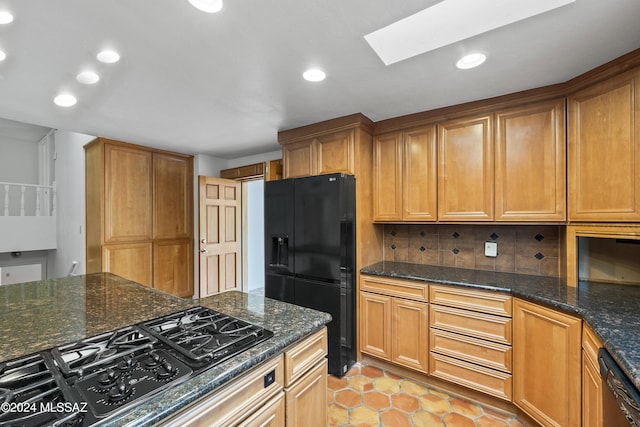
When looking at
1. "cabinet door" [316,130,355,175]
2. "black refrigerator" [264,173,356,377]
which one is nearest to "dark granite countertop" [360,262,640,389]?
"black refrigerator" [264,173,356,377]

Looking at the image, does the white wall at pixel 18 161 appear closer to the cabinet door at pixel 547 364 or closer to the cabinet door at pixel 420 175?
the cabinet door at pixel 420 175

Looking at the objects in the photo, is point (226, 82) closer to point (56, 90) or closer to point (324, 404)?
point (56, 90)

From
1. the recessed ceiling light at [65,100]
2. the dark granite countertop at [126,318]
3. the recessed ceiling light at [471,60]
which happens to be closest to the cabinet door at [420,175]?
the recessed ceiling light at [471,60]

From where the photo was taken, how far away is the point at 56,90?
2.03m

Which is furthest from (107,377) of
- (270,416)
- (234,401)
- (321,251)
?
(321,251)

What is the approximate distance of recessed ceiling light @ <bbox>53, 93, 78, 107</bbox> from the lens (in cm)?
213

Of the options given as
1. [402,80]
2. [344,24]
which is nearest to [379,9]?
[344,24]

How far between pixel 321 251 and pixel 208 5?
1.83 meters

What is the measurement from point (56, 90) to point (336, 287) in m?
2.61

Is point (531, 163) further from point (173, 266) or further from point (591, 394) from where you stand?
point (173, 266)

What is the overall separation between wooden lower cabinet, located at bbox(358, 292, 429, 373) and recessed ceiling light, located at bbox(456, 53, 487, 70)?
67.6 inches

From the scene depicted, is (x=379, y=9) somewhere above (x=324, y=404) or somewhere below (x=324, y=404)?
above

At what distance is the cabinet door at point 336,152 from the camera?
2572mm

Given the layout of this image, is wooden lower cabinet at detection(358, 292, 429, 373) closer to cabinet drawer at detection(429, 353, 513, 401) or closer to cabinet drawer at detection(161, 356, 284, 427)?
cabinet drawer at detection(429, 353, 513, 401)
